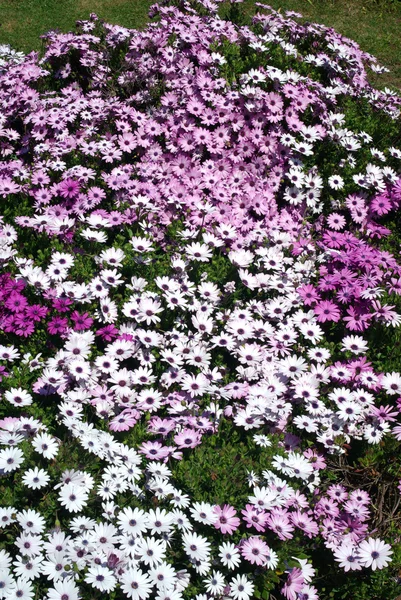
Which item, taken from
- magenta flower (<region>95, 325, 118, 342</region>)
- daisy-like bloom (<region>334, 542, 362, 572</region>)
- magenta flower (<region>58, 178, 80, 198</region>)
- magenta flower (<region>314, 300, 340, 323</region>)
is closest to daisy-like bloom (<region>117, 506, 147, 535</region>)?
daisy-like bloom (<region>334, 542, 362, 572</region>)

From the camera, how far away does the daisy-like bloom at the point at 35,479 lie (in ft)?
9.53

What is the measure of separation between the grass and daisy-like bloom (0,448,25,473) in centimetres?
664

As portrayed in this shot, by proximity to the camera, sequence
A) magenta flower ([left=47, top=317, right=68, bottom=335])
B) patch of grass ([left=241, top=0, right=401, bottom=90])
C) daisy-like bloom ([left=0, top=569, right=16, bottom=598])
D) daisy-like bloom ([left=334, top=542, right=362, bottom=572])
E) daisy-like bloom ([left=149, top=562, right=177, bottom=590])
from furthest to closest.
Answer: patch of grass ([left=241, top=0, right=401, bottom=90]) < magenta flower ([left=47, top=317, right=68, bottom=335]) < daisy-like bloom ([left=334, top=542, right=362, bottom=572]) < daisy-like bloom ([left=149, top=562, right=177, bottom=590]) < daisy-like bloom ([left=0, top=569, right=16, bottom=598])

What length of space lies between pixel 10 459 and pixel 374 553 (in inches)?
73.8

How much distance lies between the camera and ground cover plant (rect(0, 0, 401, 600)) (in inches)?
116

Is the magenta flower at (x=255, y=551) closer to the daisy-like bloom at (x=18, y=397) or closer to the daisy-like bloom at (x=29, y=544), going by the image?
the daisy-like bloom at (x=29, y=544)

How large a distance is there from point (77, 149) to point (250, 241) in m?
1.70

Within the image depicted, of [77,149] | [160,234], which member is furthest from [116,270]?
[77,149]

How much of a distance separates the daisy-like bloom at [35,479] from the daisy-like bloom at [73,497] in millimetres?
110

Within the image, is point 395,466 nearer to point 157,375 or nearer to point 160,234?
point 157,375

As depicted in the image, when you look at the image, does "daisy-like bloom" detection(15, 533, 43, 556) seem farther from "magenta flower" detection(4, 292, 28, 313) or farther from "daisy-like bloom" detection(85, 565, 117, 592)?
"magenta flower" detection(4, 292, 28, 313)

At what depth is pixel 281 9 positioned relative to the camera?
9.34 metres

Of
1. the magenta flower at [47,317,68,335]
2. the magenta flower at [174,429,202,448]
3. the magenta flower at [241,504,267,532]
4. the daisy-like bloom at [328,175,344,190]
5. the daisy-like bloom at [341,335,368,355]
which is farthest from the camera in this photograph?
the daisy-like bloom at [328,175,344,190]

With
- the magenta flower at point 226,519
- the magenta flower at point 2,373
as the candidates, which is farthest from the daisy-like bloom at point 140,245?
the magenta flower at point 226,519
